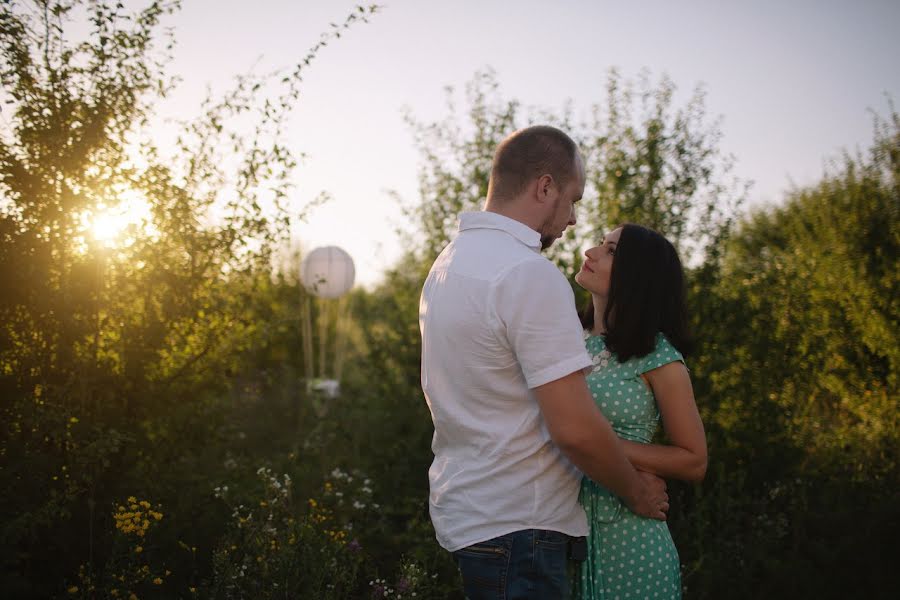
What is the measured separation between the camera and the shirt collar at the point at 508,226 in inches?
68.1

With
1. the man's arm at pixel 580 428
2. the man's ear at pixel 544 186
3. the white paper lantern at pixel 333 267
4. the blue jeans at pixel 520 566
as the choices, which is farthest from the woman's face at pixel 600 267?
the white paper lantern at pixel 333 267

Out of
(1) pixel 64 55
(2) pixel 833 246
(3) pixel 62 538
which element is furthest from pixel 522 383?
(2) pixel 833 246

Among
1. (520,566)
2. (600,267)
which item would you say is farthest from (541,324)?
(600,267)

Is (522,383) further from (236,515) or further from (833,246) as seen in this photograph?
(833,246)

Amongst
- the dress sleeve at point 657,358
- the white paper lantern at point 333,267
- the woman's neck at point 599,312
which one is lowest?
the dress sleeve at point 657,358

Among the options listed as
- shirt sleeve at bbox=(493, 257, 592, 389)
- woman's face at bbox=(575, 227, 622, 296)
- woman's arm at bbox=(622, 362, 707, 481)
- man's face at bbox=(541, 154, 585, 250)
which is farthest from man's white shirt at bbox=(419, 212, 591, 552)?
woman's face at bbox=(575, 227, 622, 296)

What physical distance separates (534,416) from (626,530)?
0.66 m

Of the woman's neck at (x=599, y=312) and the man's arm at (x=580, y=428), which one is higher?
the woman's neck at (x=599, y=312)

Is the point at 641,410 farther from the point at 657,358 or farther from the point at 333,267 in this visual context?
the point at 333,267

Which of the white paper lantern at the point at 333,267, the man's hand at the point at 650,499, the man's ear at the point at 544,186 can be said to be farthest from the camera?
the white paper lantern at the point at 333,267

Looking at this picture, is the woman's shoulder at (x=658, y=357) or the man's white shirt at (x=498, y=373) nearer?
the man's white shirt at (x=498, y=373)

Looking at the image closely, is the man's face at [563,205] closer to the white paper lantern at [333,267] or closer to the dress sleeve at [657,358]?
the dress sleeve at [657,358]

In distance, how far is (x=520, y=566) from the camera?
5.46 ft

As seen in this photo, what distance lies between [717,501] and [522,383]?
3472mm
